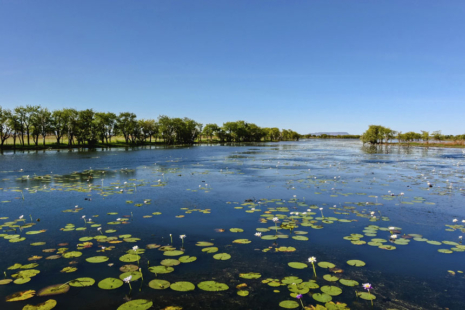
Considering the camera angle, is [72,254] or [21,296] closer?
[21,296]

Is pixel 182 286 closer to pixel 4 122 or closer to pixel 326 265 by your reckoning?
pixel 326 265

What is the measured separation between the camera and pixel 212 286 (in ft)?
18.3

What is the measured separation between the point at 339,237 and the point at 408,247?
1.92m

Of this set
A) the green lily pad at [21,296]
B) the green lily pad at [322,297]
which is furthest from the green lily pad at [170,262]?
the green lily pad at [322,297]

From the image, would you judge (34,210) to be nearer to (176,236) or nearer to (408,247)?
(176,236)

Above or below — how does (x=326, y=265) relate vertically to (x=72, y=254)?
below

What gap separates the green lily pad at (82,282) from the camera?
566 centimetres

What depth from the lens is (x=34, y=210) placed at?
1180 cm

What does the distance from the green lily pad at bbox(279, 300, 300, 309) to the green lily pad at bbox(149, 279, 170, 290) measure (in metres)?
2.46

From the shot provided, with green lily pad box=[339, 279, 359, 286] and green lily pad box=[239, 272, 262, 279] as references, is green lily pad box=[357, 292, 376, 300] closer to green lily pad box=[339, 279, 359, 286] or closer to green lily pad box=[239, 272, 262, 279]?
green lily pad box=[339, 279, 359, 286]

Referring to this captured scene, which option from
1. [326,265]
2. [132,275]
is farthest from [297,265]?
[132,275]

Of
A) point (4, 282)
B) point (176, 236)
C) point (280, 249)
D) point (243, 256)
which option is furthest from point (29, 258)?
point (280, 249)

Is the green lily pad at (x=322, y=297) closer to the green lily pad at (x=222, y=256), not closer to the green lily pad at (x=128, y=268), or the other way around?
the green lily pad at (x=222, y=256)

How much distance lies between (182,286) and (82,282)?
2.27 m
